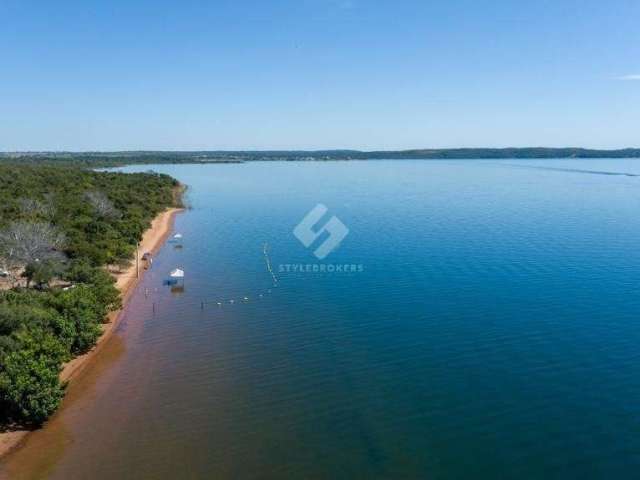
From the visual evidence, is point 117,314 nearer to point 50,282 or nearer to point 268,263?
point 50,282

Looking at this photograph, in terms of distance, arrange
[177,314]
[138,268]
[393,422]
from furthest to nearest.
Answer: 1. [138,268]
2. [177,314]
3. [393,422]

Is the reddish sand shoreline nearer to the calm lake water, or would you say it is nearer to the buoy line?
the calm lake water

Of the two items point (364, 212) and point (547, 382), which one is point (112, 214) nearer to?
point (364, 212)

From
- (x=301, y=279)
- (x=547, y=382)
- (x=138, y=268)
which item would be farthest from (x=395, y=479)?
(x=138, y=268)

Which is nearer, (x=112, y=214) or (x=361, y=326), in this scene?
(x=361, y=326)

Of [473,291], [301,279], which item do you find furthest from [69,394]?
[473,291]

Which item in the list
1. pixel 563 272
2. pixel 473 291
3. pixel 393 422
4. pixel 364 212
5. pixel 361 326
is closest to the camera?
pixel 393 422

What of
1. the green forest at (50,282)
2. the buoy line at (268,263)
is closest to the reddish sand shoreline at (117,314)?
the green forest at (50,282)
